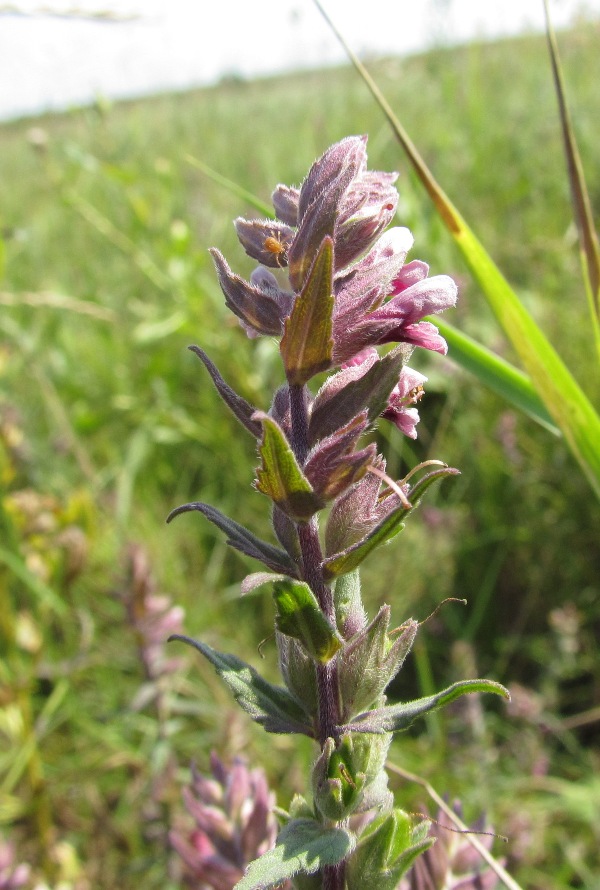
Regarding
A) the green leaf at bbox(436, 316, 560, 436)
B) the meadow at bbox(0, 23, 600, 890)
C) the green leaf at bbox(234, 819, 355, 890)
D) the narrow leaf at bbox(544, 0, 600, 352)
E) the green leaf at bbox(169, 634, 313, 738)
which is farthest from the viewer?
the meadow at bbox(0, 23, 600, 890)

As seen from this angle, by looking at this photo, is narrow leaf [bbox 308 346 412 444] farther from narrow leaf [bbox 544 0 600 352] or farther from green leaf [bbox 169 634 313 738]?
narrow leaf [bbox 544 0 600 352]

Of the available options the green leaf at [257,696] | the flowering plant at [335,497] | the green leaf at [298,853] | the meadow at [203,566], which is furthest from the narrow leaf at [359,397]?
the meadow at [203,566]

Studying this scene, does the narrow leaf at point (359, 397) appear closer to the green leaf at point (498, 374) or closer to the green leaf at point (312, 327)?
the green leaf at point (312, 327)

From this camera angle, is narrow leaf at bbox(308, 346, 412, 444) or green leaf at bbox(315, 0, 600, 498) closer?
narrow leaf at bbox(308, 346, 412, 444)

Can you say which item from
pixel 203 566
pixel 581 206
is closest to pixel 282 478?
pixel 581 206

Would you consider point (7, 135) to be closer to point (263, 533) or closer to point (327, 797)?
point (263, 533)

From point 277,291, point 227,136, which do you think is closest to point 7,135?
point 227,136

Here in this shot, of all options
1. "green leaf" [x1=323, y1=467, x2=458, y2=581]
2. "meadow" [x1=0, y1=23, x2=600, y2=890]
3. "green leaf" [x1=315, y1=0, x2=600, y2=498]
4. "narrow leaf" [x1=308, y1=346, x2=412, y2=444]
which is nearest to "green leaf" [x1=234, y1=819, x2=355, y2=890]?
"green leaf" [x1=323, y1=467, x2=458, y2=581]

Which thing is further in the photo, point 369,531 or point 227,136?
point 227,136
